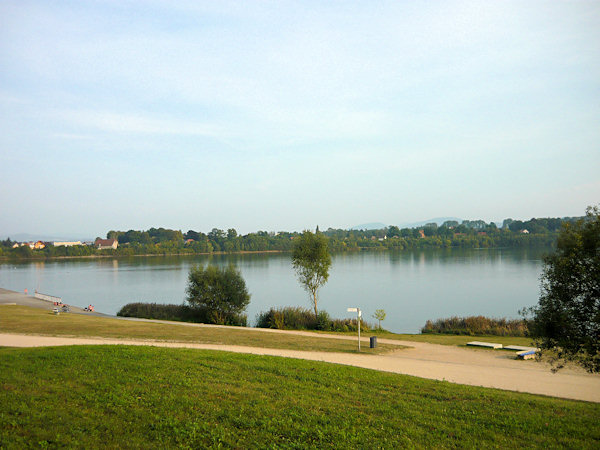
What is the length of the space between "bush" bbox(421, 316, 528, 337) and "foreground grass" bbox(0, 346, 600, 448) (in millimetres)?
14669

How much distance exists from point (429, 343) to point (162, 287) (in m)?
38.4

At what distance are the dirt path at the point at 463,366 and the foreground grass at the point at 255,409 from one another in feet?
5.86

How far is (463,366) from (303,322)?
1357 centimetres

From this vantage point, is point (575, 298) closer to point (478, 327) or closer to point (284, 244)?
point (478, 327)

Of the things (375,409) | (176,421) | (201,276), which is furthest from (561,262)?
(201,276)

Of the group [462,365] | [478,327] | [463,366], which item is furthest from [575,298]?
[478,327]

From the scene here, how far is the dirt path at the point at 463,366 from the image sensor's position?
34.9ft

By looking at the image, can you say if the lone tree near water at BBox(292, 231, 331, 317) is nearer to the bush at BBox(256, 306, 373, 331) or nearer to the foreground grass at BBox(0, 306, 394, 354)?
the bush at BBox(256, 306, 373, 331)

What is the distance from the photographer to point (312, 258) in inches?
1123

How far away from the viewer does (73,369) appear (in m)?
9.11

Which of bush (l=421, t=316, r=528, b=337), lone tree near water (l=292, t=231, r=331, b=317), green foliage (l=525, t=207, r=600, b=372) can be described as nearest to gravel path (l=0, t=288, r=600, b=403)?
green foliage (l=525, t=207, r=600, b=372)

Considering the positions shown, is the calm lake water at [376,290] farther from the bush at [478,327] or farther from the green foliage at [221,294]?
the bush at [478,327]

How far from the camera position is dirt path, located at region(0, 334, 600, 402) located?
10648 millimetres

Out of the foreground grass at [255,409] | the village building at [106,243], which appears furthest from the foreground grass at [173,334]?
the village building at [106,243]
